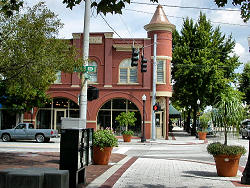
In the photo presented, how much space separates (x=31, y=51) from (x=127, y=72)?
21109 mm

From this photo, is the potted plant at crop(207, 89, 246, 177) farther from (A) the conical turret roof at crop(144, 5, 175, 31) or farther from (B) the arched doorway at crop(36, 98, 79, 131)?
(B) the arched doorway at crop(36, 98, 79, 131)

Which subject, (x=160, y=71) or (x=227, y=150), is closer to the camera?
(x=227, y=150)

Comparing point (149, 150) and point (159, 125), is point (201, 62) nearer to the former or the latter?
point (159, 125)

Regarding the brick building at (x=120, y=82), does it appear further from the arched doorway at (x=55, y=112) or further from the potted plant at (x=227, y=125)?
the potted plant at (x=227, y=125)

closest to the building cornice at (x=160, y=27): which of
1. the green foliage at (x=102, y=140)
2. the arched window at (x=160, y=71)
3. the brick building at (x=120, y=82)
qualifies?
the brick building at (x=120, y=82)

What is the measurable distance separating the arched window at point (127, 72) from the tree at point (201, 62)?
6.51 metres

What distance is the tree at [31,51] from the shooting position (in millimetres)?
11938

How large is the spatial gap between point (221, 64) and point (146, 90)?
10572 millimetres

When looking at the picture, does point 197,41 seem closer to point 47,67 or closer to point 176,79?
point 176,79

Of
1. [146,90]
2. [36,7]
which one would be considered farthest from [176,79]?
[36,7]

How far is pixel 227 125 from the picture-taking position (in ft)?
38.9

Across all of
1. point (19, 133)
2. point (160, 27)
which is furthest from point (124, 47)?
point (19, 133)

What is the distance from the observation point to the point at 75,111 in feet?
110

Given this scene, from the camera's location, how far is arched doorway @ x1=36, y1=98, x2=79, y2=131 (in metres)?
33.4
